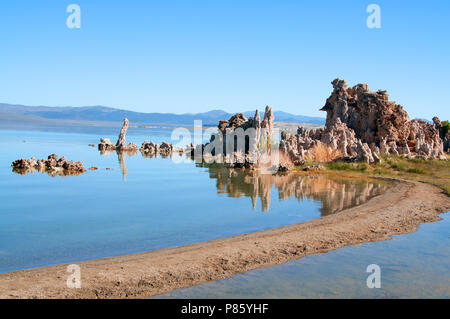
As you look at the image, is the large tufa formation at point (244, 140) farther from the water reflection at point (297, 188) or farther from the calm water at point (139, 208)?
the calm water at point (139, 208)

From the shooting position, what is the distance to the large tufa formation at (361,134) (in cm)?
2511

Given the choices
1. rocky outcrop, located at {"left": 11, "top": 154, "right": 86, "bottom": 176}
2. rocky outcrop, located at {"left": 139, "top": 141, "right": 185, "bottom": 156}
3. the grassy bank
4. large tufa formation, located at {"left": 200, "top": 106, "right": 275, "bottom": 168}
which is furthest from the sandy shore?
rocky outcrop, located at {"left": 139, "top": 141, "right": 185, "bottom": 156}

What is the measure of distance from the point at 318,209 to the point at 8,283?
8.76 meters

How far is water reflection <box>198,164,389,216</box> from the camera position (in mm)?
14398

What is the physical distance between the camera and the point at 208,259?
7.78 meters

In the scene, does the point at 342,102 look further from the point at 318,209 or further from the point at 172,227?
the point at 172,227

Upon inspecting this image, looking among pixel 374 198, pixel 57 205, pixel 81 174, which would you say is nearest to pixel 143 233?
pixel 57 205

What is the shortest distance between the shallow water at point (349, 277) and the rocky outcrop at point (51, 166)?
15354 millimetres

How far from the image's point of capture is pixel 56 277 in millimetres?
6672

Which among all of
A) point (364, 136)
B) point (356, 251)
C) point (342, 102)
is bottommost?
point (356, 251)

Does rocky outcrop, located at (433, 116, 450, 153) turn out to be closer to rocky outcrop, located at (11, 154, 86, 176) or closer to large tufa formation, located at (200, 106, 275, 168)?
large tufa formation, located at (200, 106, 275, 168)

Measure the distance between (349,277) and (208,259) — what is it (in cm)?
233

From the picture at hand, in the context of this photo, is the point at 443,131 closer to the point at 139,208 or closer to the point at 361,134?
the point at 361,134

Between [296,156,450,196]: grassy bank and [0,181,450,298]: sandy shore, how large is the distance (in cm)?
932
